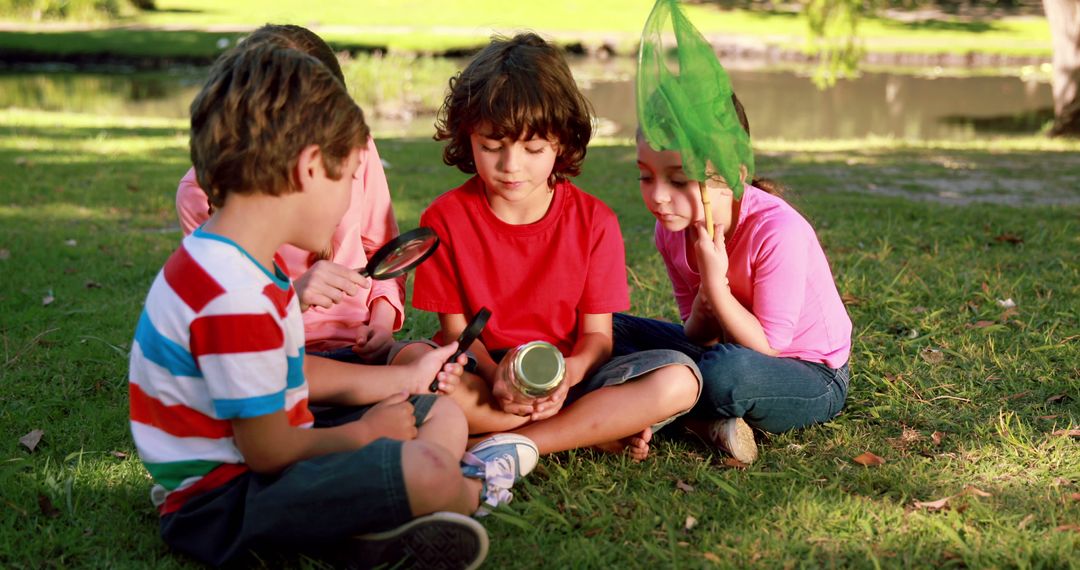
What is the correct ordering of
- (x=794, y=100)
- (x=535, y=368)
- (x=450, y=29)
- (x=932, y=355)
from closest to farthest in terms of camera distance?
1. (x=535, y=368)
2. (x=932, y=355)
3. (x=794, y=100)
4. (x=450, y=29)

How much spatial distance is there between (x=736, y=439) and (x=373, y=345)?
1.19m

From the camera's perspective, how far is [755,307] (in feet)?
10.6

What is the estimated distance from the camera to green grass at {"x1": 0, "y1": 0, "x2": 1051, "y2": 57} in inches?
1000

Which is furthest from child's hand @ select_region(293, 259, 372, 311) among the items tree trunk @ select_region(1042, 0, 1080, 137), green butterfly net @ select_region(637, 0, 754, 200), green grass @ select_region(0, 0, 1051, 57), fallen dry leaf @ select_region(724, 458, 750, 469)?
green grass @ select_region(0, 0, 1051, 57)

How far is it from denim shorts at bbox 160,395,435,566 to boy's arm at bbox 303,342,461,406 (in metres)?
0.45

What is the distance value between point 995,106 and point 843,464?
17.0 metres

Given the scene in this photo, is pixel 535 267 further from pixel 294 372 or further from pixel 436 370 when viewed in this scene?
pixel 294 372

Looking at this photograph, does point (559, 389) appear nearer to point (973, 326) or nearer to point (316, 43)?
point (316, 43)

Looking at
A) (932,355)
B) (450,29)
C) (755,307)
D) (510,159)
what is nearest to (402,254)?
(510,159)

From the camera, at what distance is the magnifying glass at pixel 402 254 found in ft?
9.21

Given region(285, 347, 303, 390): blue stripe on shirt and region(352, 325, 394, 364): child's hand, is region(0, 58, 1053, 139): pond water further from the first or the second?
region(285, 347, 303, 390): blue stripe on shirt

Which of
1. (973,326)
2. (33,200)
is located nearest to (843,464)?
(973,326)

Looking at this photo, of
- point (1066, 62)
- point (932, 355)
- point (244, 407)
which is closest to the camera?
point (244, 407)

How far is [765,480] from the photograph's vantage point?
2990mm
